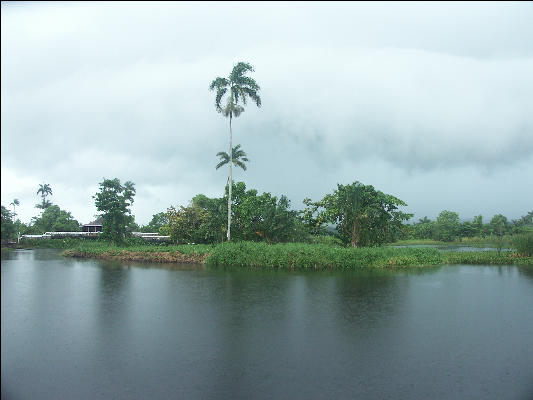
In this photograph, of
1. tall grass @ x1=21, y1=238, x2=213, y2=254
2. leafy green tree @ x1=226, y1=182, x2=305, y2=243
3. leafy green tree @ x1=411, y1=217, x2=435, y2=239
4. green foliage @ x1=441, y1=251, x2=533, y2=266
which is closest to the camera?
green foliage @ x1=441, y1=251, x2=533, y2=266

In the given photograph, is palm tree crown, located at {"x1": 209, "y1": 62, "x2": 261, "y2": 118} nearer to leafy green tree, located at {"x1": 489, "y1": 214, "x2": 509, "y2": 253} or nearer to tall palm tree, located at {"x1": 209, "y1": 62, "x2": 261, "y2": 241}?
tall palm tree, located at {"x1": 209, "y1": 62, "x2": 261, "y2": 241}

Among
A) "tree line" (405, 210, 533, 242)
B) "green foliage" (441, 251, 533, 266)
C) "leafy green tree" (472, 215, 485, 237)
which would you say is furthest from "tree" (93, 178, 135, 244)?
"leafy green tree" (472, 215, 485, 237)

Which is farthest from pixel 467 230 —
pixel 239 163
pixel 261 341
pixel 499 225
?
pixel 261 341

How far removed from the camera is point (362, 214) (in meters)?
28.2

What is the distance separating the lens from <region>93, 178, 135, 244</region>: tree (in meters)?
33.5

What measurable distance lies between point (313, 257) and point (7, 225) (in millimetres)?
20244

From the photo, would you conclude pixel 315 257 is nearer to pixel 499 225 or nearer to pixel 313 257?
pixel 313 257

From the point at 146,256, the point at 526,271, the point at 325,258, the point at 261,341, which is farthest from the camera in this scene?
the point at 146,256

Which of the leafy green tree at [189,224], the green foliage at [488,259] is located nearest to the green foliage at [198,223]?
the leafy green tree at [189,224]

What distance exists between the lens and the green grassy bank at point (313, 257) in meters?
23.6

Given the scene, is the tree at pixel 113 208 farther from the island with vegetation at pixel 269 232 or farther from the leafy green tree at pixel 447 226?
the leafy green tree at pixel 447 226

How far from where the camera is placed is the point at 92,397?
677 centimetres

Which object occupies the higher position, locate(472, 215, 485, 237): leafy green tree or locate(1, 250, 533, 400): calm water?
locate(472, 215, 485, 237): leafy green tree

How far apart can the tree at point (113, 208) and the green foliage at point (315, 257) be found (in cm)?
1211
